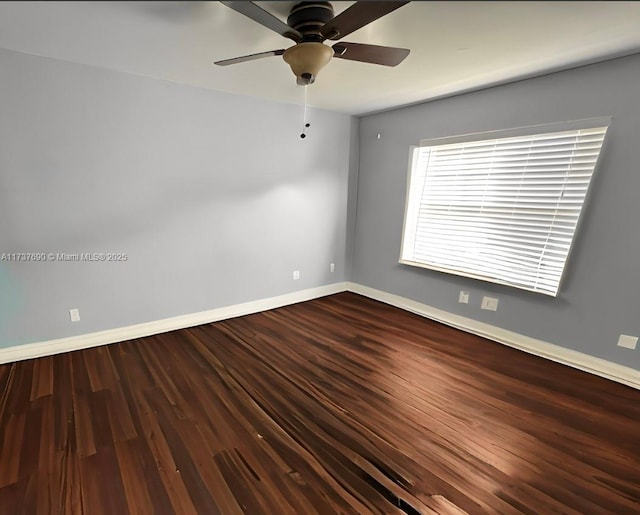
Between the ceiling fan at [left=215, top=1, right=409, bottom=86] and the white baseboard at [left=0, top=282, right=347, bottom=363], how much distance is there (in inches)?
96.5

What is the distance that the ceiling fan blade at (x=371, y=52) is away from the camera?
65.5 inches

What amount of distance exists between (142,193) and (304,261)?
2001mm

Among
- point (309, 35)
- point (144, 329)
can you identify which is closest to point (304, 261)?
point (144, 329)

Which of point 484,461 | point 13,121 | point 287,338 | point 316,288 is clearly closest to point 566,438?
point 484,461

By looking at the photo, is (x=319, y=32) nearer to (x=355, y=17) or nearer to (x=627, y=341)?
(x=355, y=17)

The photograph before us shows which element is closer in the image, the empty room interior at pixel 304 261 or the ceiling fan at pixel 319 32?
the ceiling fan at pixel 319 32

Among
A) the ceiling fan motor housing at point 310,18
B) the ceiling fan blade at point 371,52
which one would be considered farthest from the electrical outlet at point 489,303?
the ceiling fan motor housing at point 310,18

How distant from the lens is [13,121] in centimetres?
220

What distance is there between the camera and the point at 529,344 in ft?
9.23

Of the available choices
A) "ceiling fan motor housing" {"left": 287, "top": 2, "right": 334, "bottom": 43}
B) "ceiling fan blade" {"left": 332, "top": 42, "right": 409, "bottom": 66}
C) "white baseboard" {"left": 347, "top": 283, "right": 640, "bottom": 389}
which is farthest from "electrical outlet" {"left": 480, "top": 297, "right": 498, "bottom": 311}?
"ceiling fan motor housing" {"left": 287, "top": 2, "right": 334, "bottom": 43}

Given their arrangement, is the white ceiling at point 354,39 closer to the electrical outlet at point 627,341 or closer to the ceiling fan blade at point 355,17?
the ceiling fan blade at point 355,17

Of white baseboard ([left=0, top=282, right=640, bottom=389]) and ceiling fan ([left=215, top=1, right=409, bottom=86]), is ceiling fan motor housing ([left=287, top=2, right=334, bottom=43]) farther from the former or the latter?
white baseboard ([left=0, top=282, right=640, bottom=389])

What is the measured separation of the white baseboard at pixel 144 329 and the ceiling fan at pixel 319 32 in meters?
2.45

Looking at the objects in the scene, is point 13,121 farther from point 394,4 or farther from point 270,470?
point 270,470
